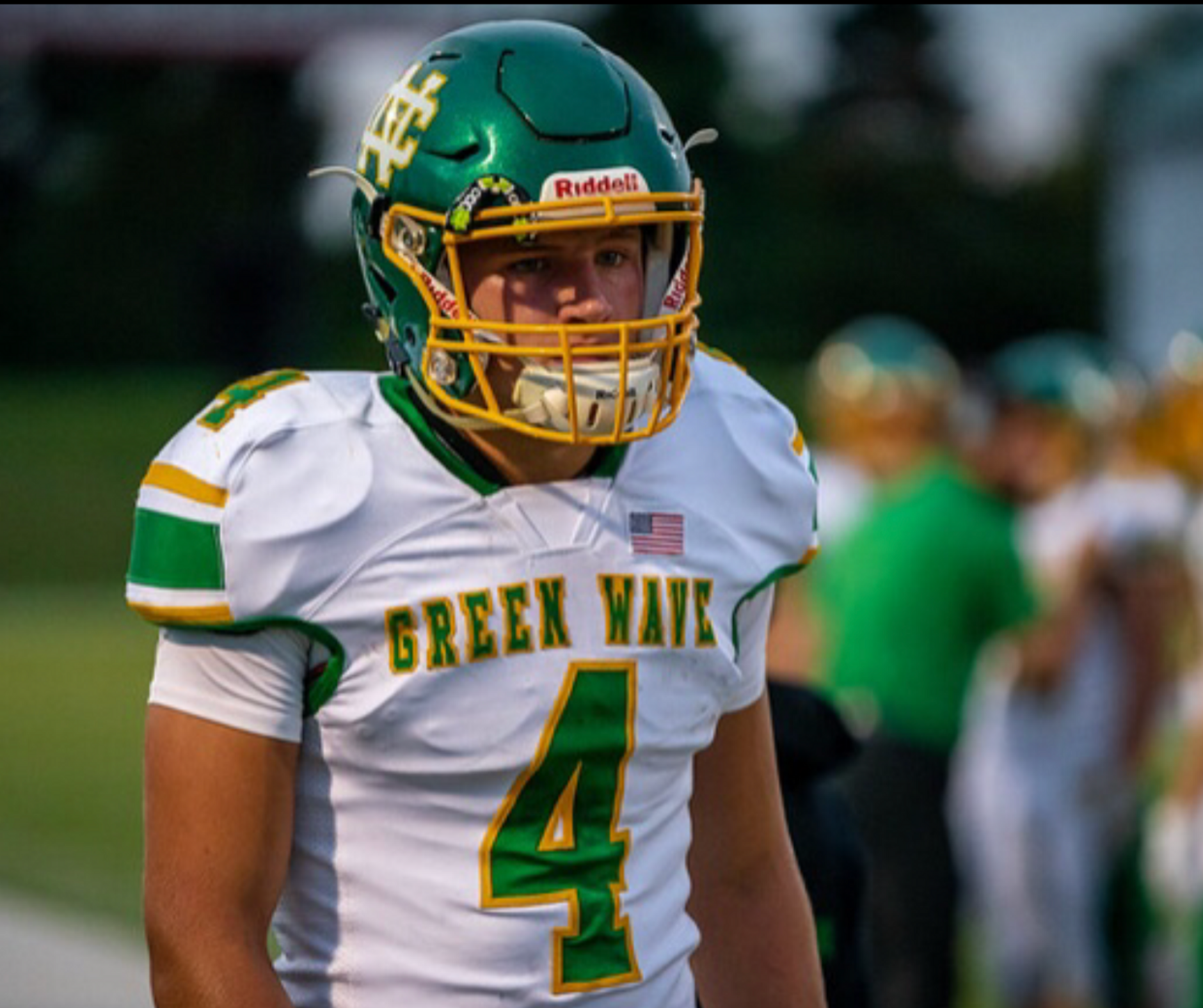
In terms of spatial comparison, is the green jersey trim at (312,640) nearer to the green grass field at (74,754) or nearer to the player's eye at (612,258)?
the player's eye at (612,258)

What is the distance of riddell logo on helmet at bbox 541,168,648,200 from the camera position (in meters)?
2.32

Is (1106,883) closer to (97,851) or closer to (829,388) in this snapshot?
(829,388)

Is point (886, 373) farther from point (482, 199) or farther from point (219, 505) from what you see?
point (219, 505)

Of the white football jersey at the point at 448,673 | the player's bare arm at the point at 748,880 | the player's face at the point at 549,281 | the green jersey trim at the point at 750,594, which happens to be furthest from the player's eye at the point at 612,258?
the player's bare arm at the point at 748,880

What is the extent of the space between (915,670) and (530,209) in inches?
158

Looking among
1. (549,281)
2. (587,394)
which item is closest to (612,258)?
(549,281)

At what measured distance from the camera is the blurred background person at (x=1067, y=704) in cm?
679

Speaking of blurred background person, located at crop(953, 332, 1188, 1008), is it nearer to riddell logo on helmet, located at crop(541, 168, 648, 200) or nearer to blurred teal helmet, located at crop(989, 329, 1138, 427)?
blurred teal helmet, located at crop(989, 329, 1138, 427)

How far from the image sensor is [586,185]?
2.33 metres

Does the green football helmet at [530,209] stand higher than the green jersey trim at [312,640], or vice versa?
the green football helmet at [530,209]

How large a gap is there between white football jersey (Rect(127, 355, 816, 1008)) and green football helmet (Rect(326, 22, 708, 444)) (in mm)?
100

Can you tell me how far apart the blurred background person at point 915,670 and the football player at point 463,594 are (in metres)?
3.64

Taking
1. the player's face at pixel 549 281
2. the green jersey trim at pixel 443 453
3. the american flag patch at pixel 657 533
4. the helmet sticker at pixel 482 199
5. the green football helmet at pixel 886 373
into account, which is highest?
the helmet sticker at pixel 482 199

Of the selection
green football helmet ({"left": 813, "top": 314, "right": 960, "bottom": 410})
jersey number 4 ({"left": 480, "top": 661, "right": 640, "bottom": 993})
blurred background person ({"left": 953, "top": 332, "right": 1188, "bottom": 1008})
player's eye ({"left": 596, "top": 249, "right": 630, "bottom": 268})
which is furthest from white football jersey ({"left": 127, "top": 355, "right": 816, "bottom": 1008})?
blurred background person ({"left": 953, "top": 332, "right": 1188, "bottom": 1008})
